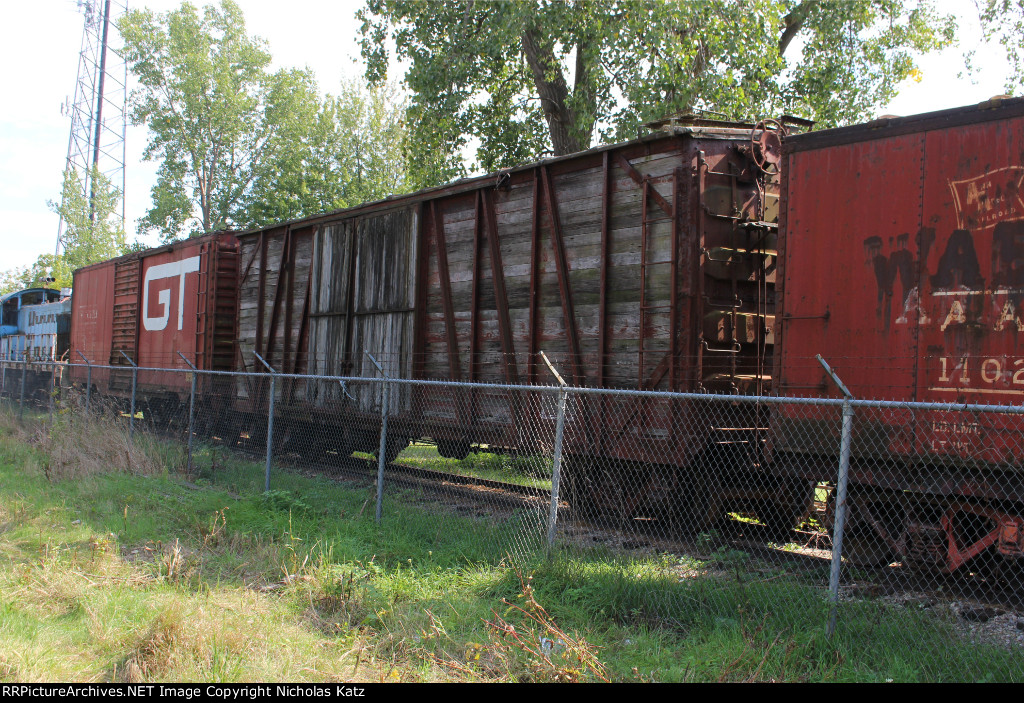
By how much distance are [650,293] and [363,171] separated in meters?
32.7

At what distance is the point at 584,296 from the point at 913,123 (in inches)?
144

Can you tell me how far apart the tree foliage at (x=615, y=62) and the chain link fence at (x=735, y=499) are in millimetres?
8752

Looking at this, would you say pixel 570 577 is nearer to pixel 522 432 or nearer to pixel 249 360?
pixel 522 432

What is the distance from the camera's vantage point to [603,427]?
806 cm

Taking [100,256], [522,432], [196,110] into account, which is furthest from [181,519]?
[100,256]

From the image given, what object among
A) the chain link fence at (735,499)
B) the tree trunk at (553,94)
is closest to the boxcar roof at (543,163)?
the chain link fence at (735,499)

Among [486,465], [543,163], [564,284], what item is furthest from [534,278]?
[486,465]

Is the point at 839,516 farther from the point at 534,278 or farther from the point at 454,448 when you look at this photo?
the point at 454,448

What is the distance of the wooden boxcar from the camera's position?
7488mm

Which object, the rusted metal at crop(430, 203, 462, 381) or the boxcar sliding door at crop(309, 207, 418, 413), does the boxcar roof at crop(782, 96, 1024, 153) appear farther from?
the boxcar sliding door at crop(309, 207, 418, 413)

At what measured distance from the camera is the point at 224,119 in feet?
124

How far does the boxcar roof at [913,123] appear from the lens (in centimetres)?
543

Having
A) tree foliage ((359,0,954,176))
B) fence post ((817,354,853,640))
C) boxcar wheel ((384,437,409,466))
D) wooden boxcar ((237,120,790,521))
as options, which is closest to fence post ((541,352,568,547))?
wooden boxcar ((237,120,790,521))

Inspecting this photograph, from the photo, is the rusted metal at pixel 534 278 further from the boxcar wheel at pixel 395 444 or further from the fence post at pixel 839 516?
the fence post at pixel 839 516
